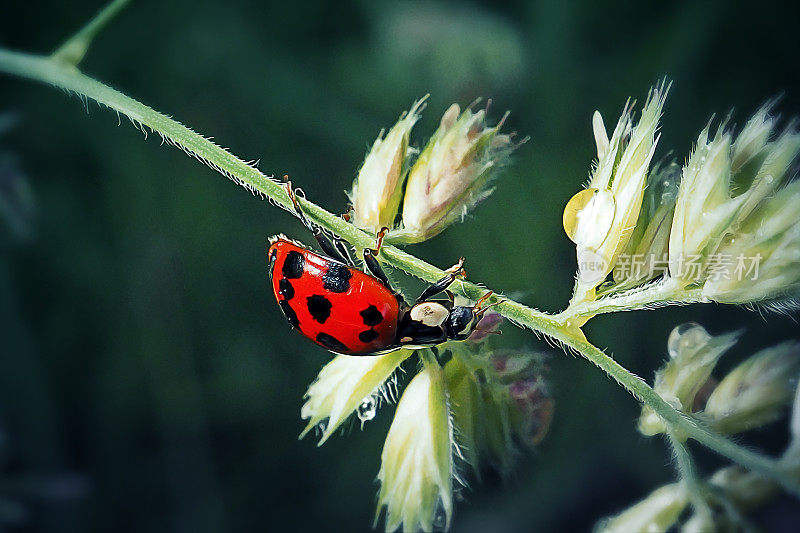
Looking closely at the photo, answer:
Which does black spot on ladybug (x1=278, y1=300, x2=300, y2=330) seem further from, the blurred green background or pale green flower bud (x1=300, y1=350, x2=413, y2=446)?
the blurred green background

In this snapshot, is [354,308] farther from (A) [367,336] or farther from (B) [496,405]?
(B) [496,405]

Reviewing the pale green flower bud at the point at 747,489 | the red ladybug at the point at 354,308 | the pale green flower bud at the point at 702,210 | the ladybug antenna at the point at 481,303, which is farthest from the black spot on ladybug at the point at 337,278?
the pale green flower bud at the point at 747,489

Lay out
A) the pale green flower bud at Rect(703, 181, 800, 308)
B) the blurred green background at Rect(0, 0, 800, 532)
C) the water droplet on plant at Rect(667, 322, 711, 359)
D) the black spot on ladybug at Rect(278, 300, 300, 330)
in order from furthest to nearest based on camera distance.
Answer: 1. the blurred green background at Rect(0, 0, 800, 532)
2. the black spot on ladybug at Rect(278, 300, 300, 330)
3. the water droplet on plant at Rect(667, 322, 711, 359)
4. the pale green flower bud at Rect(703, 181, 800, 308)

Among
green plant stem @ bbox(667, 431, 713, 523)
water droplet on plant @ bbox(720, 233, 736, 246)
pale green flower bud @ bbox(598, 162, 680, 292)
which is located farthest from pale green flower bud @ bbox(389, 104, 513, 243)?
green plant stem @ bbox(667, 431, 713, 523)

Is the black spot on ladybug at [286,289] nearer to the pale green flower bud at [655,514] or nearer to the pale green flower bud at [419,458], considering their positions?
the pale green flower bud at [419,458]

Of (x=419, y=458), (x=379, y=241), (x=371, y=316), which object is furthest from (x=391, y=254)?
(x=419, y=458)

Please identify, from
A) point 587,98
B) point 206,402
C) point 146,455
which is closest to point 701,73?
point 587,98

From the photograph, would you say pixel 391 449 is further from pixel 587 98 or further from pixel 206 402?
pixel 587 98
